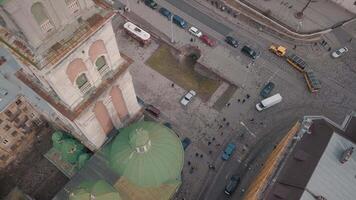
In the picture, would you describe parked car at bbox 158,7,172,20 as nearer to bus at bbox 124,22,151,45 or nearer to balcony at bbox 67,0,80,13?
bus at bbox 124,22,151,45

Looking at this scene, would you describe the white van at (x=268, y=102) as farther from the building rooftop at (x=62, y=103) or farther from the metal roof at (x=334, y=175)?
the building rooftop at (x=62, y=103)

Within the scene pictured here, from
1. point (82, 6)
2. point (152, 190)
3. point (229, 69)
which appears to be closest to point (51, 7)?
point (82, 6)

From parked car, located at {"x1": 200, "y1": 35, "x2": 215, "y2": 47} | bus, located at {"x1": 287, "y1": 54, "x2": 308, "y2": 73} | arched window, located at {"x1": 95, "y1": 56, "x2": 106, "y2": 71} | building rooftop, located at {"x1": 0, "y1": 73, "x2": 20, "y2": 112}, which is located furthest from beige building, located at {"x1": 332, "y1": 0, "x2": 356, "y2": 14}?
building rooftop, located at {"x1": 0, "y1": 73, "x2": 20, "y2": 112}

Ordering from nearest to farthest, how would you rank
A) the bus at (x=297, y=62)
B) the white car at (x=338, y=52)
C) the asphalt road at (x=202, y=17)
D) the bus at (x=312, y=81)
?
the bus at (x=312, y=81) → the bus at (x=297, y=62) → the white car at (x=338, y=52) → the asphalt road at (x=202, y=17)

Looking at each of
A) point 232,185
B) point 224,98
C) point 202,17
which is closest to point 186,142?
point 232,185

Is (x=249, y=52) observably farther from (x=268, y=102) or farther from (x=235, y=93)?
(x=268, y=102)

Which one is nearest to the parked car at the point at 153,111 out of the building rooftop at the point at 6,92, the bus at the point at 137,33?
the bus at the point at 137,33
